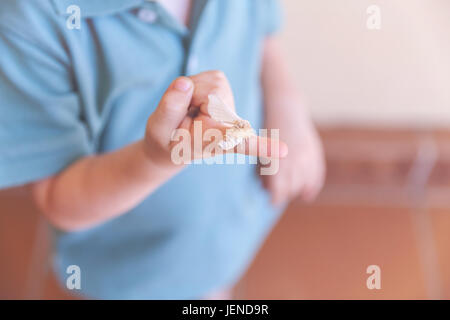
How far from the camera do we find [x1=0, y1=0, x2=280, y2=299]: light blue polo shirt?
31 centimetres

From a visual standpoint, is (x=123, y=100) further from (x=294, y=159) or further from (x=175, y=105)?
(x=294, y=159)

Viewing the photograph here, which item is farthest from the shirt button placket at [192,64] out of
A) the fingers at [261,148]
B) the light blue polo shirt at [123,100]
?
the fingers at [261,148]

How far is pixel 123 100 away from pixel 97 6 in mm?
77

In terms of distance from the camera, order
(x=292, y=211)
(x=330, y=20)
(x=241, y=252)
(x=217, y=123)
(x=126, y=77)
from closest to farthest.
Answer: (x=217, y=123)
(x=126, y=77)
(x=330, y=20)
(x=241, y=252)
(x=292, y=211)

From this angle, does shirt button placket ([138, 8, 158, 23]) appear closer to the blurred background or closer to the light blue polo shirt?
the light blue polo shirt

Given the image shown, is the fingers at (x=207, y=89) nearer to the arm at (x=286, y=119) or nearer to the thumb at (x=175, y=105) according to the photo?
the thumb at (x=175, y=105)

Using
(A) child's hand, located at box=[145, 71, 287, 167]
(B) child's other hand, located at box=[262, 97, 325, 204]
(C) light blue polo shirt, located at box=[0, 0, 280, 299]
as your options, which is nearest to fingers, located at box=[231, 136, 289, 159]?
(A) child's hand, located at box=[145, 71, 287, 167]

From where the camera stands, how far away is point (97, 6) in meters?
0.29

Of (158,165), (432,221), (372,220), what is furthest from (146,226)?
(432,221)

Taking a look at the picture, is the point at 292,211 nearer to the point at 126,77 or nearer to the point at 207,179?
the point at 207,179

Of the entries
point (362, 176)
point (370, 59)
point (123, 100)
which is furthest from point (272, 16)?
point (362, 176)

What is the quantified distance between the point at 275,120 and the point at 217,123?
0.27 metres

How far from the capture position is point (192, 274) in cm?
54
